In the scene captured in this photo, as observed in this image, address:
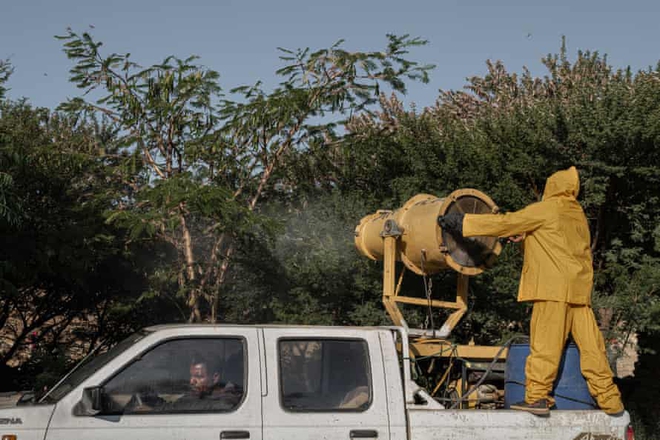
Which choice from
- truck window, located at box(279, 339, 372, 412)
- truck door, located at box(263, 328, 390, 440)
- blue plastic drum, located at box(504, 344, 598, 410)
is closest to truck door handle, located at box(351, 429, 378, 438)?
truck door, located at box(263, 328, 390, 440)

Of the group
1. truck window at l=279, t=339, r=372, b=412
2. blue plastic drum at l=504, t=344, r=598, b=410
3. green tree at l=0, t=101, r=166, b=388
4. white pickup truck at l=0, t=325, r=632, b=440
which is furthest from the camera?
green tree at l=0, t=101, r=166, b=388

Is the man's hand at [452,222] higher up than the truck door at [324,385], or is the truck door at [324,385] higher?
the man's hand at [452,222]

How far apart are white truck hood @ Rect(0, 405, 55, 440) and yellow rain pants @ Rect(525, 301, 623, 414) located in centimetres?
296

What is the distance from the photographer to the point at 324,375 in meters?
4.60

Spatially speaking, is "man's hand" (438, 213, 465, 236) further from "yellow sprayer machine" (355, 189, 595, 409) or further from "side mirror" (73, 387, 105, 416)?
"side mirror" (73, 387, 105, 416)

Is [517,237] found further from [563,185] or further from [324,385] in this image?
[324,385]

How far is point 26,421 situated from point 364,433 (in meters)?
1.90

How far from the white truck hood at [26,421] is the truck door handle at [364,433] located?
5.60 feet

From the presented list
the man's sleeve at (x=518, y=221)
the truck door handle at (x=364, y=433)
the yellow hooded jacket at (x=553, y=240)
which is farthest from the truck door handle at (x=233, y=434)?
the man's sleeve at (x=518, y=221)

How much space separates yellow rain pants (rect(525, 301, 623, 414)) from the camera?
4883mm

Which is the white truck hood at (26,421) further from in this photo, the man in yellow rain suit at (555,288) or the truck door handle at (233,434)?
the man in yellow rain suit at (555,288)

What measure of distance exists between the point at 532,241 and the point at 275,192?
597 centimetres

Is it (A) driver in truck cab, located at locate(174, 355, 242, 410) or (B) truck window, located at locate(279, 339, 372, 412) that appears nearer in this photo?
(A) driver in truck cab, located at locate(174, 355, 242, 410)

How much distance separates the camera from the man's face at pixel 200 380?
4.38 m
